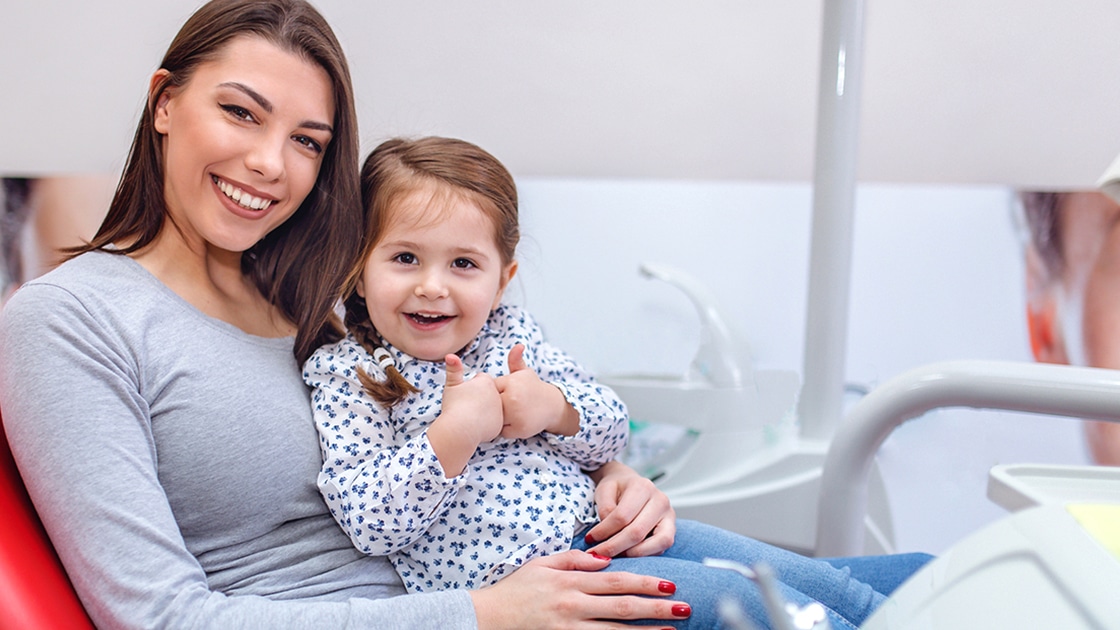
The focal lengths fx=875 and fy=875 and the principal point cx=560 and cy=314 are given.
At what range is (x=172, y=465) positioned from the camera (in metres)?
0.85

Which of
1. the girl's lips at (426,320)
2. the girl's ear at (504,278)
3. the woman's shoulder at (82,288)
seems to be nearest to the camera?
the woman's shoulder at (82,288)

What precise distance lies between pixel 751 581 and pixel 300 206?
0.69m

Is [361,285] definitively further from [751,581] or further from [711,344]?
[711,344]

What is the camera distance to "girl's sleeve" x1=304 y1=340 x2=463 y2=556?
870mm

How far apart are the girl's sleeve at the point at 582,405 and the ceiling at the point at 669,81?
3.07ft

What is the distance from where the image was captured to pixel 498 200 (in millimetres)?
1076

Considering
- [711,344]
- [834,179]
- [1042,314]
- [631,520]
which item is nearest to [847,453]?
[631,520]

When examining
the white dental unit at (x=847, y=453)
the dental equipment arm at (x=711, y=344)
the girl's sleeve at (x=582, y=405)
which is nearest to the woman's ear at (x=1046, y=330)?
the white dental unit at (x=847, y=453)

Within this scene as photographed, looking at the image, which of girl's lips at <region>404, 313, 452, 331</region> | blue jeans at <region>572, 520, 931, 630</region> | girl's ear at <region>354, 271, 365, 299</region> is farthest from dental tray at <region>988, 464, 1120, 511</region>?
girl's ear at <region>354, 271, 365, 299</region>

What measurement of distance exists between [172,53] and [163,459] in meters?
0.45

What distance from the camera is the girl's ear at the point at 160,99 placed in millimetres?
960

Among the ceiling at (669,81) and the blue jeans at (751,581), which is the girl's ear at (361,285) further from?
the ceiling at (669,81)

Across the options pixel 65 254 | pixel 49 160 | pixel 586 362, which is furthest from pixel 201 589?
pixel 49 160

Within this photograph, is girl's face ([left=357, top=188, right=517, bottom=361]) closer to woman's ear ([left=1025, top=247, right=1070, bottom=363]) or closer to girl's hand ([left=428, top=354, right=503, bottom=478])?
girl's hand ([left=428, top=354, right=503, bottom=478])
